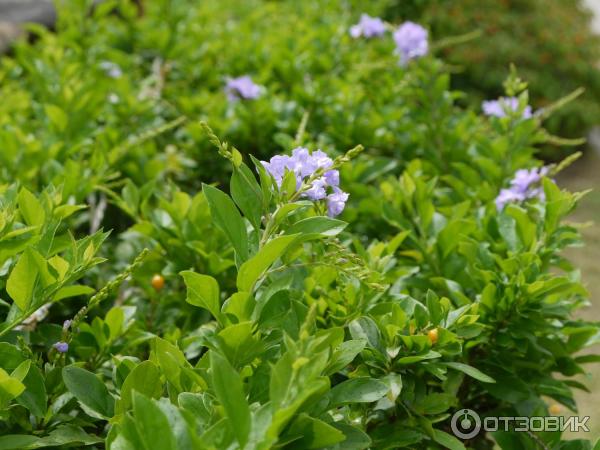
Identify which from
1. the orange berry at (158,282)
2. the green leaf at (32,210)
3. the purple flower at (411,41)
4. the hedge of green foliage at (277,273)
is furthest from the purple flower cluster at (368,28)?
the green leaf at (32,210)

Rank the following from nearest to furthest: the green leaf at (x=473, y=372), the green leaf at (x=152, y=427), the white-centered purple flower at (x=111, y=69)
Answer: the green leaf at (x=152, y=427) → the green leaf at (x=473, y=372) → the white-centered purple flower at (x=111, y=69)

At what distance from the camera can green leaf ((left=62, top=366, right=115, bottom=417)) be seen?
3.51 ft

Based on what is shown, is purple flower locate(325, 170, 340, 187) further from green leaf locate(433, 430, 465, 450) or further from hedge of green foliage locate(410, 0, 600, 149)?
hedge of green foliage locate(410, 0, 600, 149)

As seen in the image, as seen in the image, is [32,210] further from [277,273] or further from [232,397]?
[232,397]

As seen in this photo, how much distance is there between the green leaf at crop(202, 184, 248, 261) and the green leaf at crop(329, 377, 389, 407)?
0.24 m

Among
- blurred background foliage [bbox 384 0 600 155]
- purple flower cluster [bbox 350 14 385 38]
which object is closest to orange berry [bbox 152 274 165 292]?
purple flower cluster [bbox 350 14 385 38]

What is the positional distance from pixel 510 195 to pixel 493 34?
16.1ft

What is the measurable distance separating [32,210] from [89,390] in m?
0.38

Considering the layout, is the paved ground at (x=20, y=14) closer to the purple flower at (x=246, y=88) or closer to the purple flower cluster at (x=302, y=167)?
the purple flower at (x=246, y=88)

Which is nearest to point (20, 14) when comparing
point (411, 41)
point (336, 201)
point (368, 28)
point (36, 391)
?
point (368, 28)

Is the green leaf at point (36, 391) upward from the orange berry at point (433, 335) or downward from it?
upward

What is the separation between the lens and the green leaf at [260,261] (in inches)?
40.2

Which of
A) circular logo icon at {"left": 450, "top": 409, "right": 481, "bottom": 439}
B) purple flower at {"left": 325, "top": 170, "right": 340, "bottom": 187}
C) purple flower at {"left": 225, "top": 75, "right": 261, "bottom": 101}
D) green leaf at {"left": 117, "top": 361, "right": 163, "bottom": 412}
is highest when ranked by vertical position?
purple flower at {"left": 325, "top": 170, "right": 340, "bottom": 187}

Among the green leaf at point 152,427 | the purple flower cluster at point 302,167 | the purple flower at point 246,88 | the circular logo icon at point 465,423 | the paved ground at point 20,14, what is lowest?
the circular logo icon at point 465,423
